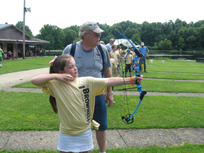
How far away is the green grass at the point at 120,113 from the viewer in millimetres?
4555

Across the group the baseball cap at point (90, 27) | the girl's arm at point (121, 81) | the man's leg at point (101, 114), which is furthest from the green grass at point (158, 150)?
the baseball cap at point (90, 27)

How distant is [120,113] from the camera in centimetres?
547

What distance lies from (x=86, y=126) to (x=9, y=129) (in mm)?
2756

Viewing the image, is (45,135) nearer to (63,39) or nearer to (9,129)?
(9,129)

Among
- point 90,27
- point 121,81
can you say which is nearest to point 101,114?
point 121,81

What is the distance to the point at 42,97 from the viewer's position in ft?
23.1

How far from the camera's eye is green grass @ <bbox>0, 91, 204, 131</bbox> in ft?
14.9

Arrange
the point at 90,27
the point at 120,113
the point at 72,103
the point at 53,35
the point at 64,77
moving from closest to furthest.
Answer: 1. the point at 64,77
2. the point at 72,103
3. the point at 90,27
4. the point at 120,113
5. the point at 53,35

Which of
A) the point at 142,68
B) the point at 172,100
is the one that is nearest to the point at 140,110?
the point at 172,100

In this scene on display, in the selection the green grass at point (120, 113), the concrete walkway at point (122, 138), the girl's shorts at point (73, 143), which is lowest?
the concrete walkway at point (122, 138)

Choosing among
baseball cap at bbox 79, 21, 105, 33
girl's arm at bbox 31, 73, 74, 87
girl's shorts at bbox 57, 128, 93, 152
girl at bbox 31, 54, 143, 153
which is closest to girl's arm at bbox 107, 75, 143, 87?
girl at bbox 31, 54, 143, 153

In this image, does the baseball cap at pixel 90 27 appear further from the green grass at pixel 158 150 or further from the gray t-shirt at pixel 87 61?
the green grass at pixel 158 150

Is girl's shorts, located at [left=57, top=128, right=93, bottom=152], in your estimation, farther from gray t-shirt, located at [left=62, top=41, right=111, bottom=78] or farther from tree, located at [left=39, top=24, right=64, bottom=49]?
tree, located at [left=39, top=24, right=64, bottom=49]

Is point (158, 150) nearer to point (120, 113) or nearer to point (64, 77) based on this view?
point (120, 113)
